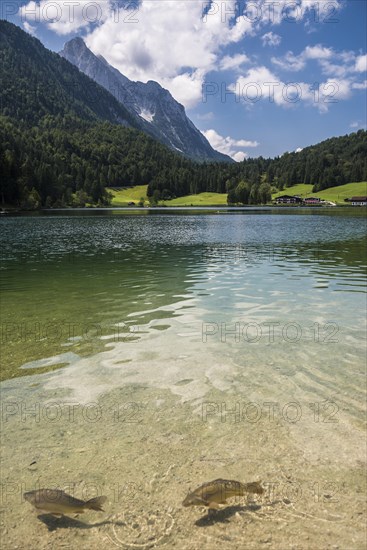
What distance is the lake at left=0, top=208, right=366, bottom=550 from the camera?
19.9 feet

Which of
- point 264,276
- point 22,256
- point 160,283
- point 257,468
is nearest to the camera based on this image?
point 257,468

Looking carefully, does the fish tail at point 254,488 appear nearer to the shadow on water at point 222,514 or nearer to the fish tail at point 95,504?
the shadow on water at point 222,514

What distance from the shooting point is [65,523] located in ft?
19.8

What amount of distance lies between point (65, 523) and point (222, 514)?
2.45 meters

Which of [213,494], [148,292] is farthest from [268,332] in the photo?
[213,494]

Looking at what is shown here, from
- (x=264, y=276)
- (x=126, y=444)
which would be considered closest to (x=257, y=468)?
(x=126, y=444)

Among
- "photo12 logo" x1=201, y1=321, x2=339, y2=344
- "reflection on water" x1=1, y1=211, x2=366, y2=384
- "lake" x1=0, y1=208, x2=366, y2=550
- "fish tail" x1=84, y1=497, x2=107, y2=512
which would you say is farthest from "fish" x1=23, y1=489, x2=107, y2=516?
"photo12 logo" x1=201, y1=321, x2=339, y2=344

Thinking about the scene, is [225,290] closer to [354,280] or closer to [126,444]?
[354,280]

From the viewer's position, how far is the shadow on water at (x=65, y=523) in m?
5.96

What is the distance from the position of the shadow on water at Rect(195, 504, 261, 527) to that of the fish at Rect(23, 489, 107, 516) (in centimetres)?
165

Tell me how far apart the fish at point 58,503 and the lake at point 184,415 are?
0.19 meters

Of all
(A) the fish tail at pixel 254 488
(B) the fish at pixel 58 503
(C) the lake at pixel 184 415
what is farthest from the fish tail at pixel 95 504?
(A) the fish tail at pixel 254 488

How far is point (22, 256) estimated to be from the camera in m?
42.0

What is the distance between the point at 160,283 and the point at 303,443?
19.5 m
